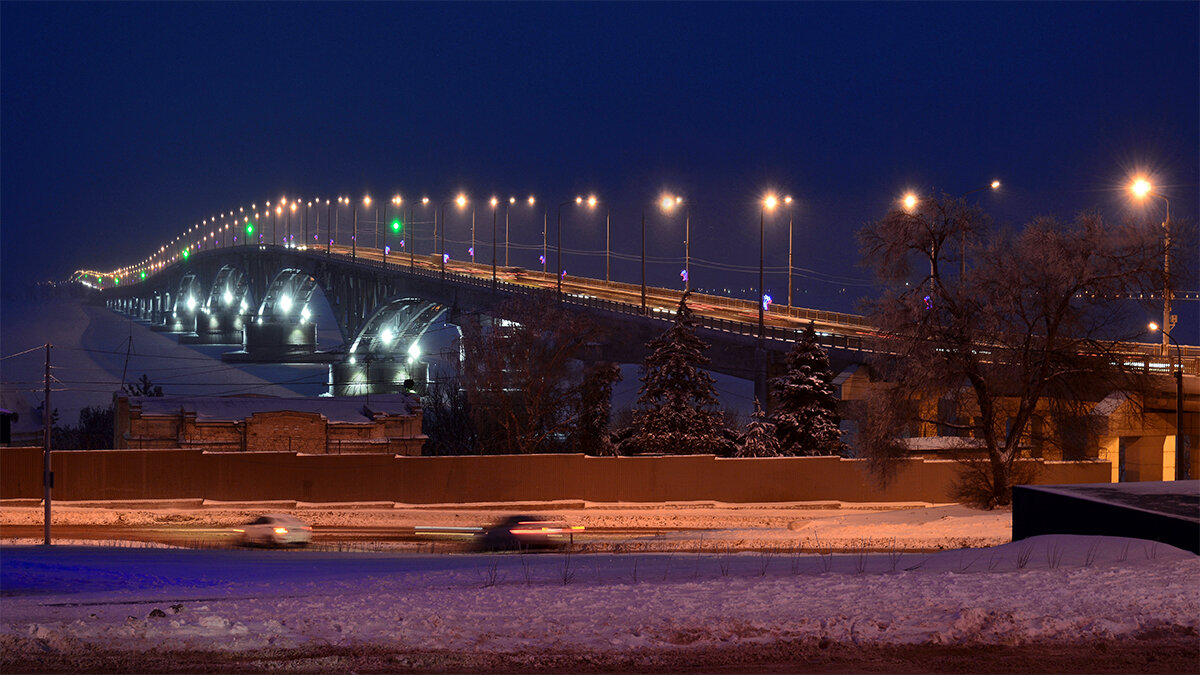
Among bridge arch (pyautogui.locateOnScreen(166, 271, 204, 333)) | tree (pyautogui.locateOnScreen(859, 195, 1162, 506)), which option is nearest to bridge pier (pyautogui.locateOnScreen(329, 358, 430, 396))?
tree (pyautogui.locateOnScreen(859, 195, 1162, 506))

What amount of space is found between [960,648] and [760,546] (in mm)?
14439

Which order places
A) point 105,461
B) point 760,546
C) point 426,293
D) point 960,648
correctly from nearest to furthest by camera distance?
point 960,648
point 760,546
point 105,461
point 426,293

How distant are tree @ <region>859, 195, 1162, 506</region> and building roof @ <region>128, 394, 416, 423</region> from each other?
25.4 meters

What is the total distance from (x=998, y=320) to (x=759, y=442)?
14776 millimetres

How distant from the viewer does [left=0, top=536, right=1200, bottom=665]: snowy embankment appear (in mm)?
8609

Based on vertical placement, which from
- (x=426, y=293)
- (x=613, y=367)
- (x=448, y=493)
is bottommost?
(x=448, y=493)

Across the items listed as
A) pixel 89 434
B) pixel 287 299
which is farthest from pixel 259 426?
pixel 287 299

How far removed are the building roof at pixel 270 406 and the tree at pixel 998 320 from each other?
1002 inches

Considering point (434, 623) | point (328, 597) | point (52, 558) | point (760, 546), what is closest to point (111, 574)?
point (52, 558)

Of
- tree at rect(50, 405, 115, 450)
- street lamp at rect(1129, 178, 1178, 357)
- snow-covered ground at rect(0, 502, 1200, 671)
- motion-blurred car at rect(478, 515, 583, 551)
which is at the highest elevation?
street lamp at rect(1129, 178, 1178, 357)

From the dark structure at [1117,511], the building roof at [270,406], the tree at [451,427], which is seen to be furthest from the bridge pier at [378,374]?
the dark structure at [1117,511]

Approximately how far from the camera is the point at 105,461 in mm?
32906

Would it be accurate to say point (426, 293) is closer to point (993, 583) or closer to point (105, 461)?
point (105, 461)

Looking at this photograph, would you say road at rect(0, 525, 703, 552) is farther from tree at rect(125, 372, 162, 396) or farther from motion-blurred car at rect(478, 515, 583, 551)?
tree at rect(125, 372, 162, 396)
